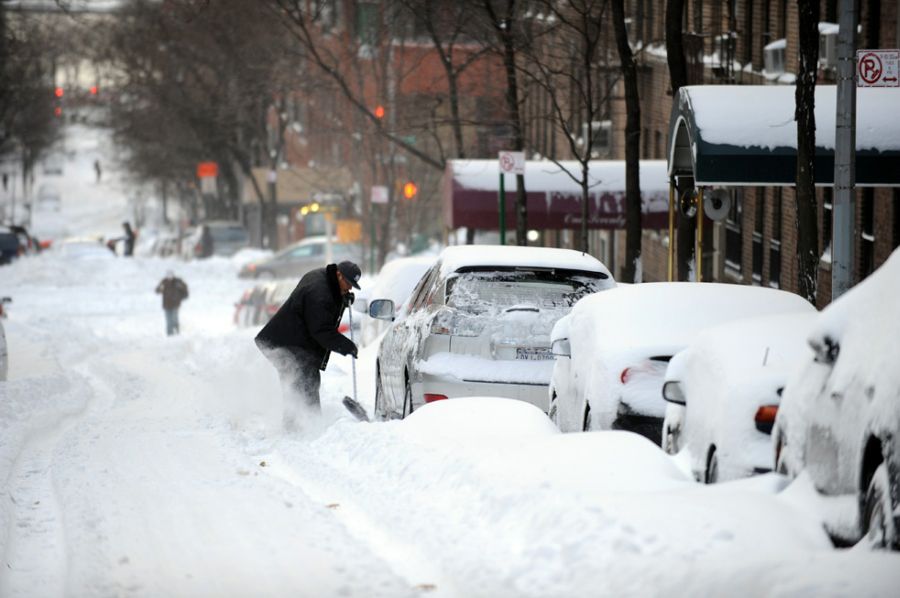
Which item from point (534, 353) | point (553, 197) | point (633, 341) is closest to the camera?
point (633, 341)

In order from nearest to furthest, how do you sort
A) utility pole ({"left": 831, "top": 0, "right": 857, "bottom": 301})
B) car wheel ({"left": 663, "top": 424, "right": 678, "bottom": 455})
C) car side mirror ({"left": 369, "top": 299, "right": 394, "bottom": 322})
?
1. car wheel ({"left": 663, "top": 424, "right": 678, "bottom": 455})
2. utility pole ({"left": 831, "top": 0, "right": 857, "bottom": 301})
3. car side mirror ({"left": 369, "top": 299, "right": 394, "bottom": 322})

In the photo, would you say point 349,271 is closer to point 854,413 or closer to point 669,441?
point 669,441

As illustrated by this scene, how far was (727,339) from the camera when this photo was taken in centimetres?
830

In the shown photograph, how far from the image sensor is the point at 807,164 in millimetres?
14414

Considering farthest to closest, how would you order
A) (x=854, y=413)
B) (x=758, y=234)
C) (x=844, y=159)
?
(x=758, y=234) → (x=844, y=159) → (x=854, y=413)

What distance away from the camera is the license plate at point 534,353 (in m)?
11.9

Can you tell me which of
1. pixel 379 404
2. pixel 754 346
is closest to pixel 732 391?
pixel 754 346

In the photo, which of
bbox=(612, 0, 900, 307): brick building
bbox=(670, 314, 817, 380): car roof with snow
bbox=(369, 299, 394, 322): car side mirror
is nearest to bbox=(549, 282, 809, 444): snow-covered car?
bbox=(670, 314, 817, 380): car roof with snow

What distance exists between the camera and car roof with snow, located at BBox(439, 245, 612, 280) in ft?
39.3

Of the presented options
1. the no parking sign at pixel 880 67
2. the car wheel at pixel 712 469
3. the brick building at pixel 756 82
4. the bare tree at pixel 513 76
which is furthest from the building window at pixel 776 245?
the car wheel at pixel 712 469

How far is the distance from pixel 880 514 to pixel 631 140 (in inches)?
593

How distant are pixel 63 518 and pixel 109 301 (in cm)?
3663

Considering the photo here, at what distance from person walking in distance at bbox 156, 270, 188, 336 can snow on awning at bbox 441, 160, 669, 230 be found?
663cm

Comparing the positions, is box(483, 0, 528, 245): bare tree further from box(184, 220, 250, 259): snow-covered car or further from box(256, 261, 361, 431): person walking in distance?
box(184, 220, 250, 259): snow-covered car
